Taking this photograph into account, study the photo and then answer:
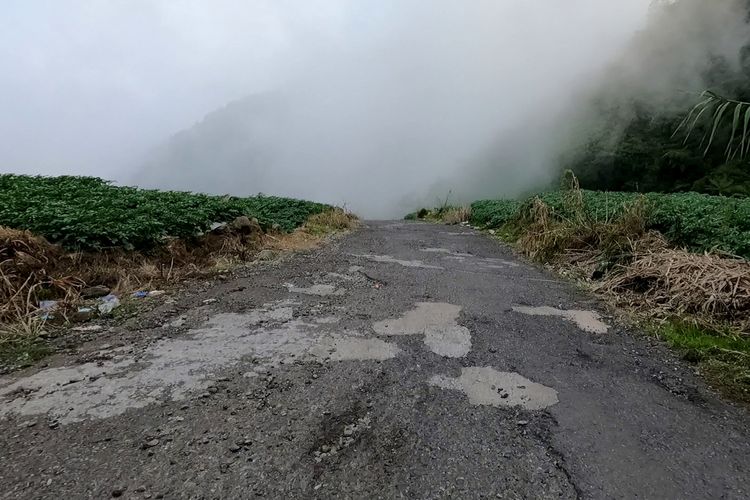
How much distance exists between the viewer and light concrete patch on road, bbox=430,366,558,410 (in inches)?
101

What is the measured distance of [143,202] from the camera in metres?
6.97

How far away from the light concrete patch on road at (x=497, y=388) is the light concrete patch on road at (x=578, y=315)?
1.35 m

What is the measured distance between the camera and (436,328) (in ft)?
12.3

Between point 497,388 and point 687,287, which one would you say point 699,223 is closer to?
point 687,287

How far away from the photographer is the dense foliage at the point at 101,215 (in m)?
4.76

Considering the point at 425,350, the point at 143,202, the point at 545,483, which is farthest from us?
the point at 143,202

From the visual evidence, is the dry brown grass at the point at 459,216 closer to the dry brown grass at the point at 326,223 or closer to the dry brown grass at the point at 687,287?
the dry brown grass at the point at 326,223

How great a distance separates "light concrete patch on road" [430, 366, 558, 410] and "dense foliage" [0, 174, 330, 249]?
4019mm

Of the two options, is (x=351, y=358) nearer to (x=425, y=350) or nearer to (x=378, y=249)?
(x=425, y=350)

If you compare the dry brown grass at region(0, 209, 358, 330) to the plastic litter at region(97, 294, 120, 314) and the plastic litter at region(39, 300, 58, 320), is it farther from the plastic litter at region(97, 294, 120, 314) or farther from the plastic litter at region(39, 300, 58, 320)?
the plastic litter at region(97, 294, 120, 314)

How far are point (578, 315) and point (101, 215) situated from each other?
213 inches

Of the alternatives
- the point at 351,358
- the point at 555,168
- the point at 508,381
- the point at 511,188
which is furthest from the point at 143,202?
the point at 511,188

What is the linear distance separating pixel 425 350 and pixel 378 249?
464 cm

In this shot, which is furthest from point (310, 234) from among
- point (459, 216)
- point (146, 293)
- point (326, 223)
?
point (459, 216)
